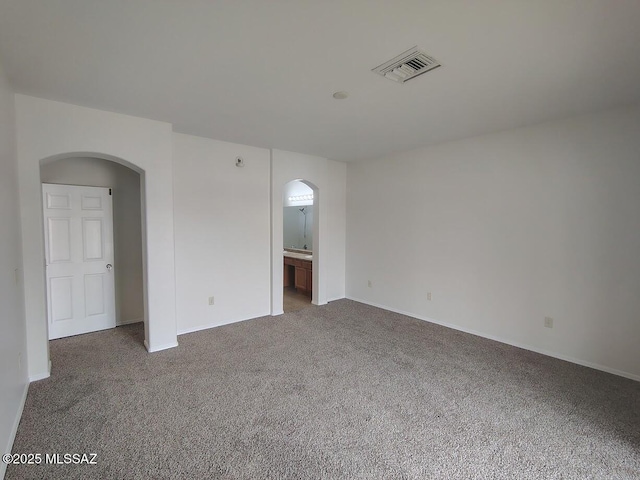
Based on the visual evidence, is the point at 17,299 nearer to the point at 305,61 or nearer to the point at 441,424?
the point at 305,61

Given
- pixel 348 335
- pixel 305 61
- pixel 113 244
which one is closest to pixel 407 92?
pixel 305 61

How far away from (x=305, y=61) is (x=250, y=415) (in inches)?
103

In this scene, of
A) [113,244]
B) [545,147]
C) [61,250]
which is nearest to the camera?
[545,147]

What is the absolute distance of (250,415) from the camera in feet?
7.69

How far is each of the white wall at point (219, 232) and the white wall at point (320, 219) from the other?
139 mm

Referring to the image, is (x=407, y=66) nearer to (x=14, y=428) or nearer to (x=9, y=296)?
(x=9, y=296)

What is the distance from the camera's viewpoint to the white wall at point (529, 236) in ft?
9.76

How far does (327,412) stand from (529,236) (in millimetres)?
2948

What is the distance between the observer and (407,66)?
7.30 feet

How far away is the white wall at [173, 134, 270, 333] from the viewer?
396 centimetres

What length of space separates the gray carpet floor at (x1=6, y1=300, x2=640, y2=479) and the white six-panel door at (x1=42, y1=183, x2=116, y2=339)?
0.39 meters

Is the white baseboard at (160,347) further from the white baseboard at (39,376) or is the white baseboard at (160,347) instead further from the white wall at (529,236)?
the white wall at (529,236)

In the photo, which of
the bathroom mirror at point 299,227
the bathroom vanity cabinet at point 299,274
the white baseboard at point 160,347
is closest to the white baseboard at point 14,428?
the white baseboard at point 160,347

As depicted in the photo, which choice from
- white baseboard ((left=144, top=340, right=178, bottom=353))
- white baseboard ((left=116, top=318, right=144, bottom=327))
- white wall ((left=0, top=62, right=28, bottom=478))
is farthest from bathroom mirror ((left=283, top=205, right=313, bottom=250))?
white wall ((left=0, top=62, right=28, bottom=478))
